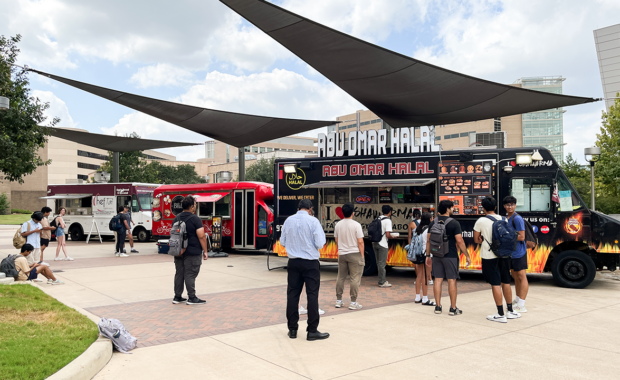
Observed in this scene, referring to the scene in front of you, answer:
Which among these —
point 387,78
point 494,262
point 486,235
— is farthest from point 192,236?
point 387,78

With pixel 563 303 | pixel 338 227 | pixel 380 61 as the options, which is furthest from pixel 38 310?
pixel 563 303

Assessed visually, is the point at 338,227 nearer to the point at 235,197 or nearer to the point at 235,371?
the point at 235,371

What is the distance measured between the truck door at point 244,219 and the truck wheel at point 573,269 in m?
10.3

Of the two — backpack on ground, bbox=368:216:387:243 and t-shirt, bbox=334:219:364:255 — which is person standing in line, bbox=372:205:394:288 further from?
t-shirt, bbox=334:219:364:255

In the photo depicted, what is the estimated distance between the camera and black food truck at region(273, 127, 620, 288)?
10273mm

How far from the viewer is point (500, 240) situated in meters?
7.14

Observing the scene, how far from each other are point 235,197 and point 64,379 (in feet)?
45.7

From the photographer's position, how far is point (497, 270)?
7.25 m

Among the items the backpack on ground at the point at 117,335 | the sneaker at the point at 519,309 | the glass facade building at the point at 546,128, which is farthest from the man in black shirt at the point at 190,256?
the glass facade building at the point at 546,128

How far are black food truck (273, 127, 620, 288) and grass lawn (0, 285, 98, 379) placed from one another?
4826 millimetres

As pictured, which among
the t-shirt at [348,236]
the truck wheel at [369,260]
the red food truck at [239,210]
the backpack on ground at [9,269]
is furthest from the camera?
the red food truck at [239,210]

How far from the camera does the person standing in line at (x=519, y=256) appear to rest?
24.6 ft

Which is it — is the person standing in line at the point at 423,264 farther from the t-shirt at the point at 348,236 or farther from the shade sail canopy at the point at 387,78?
the shade sail canopy at the point at 387,78

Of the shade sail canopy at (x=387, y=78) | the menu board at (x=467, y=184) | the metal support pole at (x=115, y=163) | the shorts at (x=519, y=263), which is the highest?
the shade sail canopy at (x=387, y=78)
